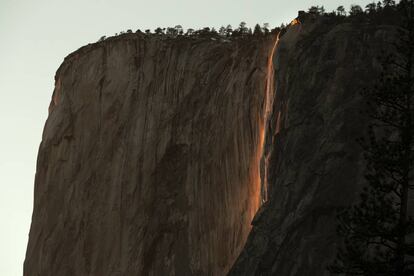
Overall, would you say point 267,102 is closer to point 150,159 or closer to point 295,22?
point 295,22

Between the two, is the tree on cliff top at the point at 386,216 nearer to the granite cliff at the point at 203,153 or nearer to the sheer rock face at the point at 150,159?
the granite cliff at the point at 203,153

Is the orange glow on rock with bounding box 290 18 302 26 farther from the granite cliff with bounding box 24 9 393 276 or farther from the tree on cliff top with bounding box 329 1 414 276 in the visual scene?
the tree on cliff top with bounding box 329 1 414 276

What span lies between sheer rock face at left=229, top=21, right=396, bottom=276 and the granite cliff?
47mm

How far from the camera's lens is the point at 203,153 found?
134ft

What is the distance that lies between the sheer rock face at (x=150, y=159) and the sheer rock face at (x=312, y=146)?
4457 mm

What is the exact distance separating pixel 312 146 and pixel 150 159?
12.9 metres

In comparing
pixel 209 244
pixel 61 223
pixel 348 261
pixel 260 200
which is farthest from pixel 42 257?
pixel 348 261

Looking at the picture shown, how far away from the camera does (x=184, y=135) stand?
42125mm

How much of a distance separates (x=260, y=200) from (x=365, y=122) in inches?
265

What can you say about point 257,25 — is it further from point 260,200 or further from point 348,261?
point 348,261

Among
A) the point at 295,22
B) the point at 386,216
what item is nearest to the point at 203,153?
the point at 295,22

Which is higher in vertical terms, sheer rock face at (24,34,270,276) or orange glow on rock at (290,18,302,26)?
orange glow on rock at (290,18,302,26)

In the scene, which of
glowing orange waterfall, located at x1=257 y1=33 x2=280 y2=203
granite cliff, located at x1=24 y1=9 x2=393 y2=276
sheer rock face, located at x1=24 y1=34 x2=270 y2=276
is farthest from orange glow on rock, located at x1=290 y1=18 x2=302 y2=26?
sheer rock face, located at x1=24 y1=34 x2=270 y2=276

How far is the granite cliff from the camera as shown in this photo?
102 feet
